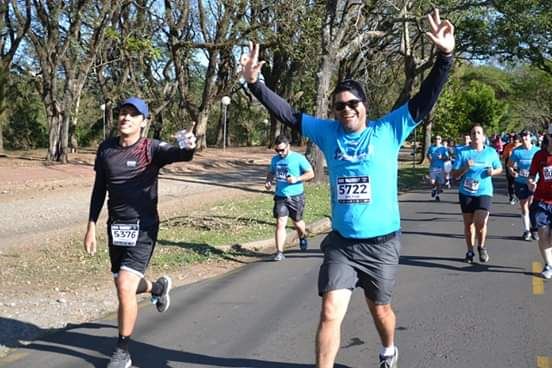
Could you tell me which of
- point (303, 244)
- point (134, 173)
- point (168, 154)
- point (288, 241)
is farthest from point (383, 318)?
point (288, 241)

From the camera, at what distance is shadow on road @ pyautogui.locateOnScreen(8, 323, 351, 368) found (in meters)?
4.95

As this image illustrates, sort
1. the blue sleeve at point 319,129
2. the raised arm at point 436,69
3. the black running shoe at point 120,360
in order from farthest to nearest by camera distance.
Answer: the black running shoe at point 120,360, the blue sleeve at point 319,129, the raised arm at point 436,69

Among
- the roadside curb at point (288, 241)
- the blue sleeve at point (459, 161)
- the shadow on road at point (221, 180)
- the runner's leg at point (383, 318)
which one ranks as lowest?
the roadside curb at point (288, 241)

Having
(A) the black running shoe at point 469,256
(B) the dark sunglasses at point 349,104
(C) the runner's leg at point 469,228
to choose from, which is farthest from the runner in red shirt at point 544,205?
(B) the dark sunglasses at point 349,104

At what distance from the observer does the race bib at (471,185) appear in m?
8.67

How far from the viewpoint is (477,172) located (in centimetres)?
869

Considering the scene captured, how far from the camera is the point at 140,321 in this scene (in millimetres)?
6117

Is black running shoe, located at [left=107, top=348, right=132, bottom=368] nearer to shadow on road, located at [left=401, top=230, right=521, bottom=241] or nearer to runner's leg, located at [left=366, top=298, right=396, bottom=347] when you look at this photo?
runner's leg, located at [left=366, top=298, right=396, bottom=347]

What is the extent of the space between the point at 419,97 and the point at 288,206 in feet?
17.6

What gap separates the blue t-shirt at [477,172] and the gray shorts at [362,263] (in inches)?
187

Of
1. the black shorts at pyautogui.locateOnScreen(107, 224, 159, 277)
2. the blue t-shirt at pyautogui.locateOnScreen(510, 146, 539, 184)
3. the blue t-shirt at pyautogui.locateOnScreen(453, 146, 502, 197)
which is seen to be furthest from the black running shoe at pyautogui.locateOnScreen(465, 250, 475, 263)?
the black shorts at pyautogui.locateOnScreen(107, 224, 159, 277)

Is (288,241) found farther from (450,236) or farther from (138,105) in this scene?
(138,105)

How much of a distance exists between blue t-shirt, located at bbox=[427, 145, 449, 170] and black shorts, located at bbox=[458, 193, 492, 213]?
10.1 m

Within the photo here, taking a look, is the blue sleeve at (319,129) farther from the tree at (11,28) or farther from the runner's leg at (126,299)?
the tree at (11,28)
